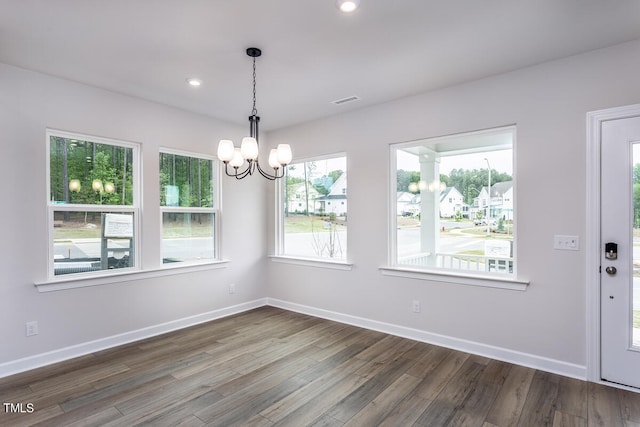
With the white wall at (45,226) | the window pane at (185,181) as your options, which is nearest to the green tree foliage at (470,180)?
the white wall at (45,226)

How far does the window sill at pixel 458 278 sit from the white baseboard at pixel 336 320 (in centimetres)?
59

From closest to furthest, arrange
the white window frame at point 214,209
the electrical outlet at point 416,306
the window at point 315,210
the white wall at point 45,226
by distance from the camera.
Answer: the white wall at point 45,226 < the electrical outlet at point 416,306 < the white window frame at point 214,209 < the window at point 315,210

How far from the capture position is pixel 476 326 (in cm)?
344

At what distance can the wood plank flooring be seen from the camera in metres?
2.38

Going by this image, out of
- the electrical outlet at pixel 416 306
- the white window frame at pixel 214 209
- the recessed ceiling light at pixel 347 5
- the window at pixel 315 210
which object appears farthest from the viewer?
the window at pixel 315 210

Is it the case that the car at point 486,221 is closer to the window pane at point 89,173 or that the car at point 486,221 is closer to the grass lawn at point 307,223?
the grass lawn at point 307,223

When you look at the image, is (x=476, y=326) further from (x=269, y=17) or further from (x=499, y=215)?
(x=269, y=17)

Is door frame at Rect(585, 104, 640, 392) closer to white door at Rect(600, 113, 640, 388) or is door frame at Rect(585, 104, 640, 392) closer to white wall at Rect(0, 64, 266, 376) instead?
white door at Rect(600, 113, 640, 388)

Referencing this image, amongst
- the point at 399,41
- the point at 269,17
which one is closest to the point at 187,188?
the point at 269,17

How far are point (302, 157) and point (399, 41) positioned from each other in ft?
8.14

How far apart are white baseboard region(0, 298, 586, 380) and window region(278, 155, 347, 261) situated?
0.83 metres

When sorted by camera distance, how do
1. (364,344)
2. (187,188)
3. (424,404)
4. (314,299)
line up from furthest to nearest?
(314,299) < (187,188) < (364,344) < (424,404)

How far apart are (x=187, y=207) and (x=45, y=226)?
1.48 meters

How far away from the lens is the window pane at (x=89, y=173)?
3379mm
